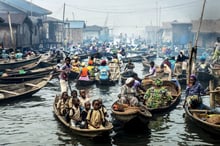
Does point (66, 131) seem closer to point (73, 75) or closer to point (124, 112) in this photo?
point (124, 112)

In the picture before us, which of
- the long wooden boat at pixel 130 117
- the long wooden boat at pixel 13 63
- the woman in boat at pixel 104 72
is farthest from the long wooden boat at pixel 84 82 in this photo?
the long wooden boat at pixel 130 117

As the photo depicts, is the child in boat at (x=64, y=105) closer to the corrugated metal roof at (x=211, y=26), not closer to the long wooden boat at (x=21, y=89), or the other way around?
the long wooden boat at (x=21, y=89)

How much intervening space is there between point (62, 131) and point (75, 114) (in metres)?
1.41

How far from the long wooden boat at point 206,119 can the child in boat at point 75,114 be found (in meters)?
3.83

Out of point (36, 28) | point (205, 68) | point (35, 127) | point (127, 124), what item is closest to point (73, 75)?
point (205, 68)

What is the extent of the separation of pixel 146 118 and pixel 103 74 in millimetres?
11156

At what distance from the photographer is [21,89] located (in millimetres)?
20094

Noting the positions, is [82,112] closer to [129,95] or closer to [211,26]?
[129,95]

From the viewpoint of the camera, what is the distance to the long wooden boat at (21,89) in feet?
60.2

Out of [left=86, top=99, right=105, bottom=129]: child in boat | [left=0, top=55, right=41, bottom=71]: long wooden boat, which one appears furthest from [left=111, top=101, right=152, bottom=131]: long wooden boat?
[left=0, top=55, right=41, bottom=71]: long wooden boat

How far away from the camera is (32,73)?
25.6 meters

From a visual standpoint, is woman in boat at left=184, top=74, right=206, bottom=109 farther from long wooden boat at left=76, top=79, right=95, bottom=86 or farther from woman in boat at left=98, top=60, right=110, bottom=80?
long wooden boat at left=76, top=79, right=95, bottom=86

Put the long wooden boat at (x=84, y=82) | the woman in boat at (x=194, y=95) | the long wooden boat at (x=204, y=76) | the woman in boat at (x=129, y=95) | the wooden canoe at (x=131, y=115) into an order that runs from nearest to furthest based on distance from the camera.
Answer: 1. the wooden canoe at (x=131, y=115)
2. the woman in boat at (x=129, y=95)
3. the woman in boat at (x=194, y=95)
4. the long wooden boat at (x=84, y=82)
5. the long wooden boat at (x=204, y=76)

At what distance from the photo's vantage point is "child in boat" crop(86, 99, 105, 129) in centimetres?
1134
